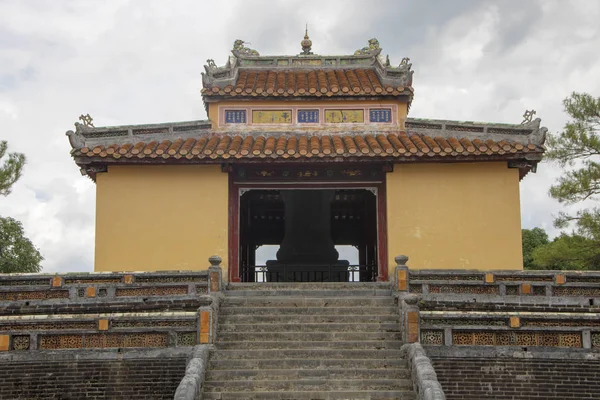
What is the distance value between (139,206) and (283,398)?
7477 mm

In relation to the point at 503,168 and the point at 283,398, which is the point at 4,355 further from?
the point at 503,168

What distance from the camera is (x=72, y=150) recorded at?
1675cm

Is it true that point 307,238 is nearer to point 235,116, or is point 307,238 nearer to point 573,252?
point 235,116

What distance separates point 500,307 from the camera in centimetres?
1324

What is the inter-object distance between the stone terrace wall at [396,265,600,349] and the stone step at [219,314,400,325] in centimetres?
71

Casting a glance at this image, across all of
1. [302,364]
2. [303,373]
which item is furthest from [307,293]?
[303,373]

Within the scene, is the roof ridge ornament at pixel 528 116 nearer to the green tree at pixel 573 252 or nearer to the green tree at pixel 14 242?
the green tree at pixel 573 252

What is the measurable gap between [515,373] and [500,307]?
161 cm

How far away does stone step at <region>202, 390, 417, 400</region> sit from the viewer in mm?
11305

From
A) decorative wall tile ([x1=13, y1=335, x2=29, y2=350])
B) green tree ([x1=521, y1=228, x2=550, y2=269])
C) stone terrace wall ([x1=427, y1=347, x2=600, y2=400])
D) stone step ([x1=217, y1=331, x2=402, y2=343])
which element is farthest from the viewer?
green tree ([x1=521, y1=228, x2=550, y2=269])

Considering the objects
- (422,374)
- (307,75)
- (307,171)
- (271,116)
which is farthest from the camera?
(307,75)

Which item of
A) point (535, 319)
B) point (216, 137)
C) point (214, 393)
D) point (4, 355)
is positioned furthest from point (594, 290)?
point (4, 355)

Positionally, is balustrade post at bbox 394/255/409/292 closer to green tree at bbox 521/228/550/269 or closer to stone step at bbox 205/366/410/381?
stone step at bbox 205/366/410/381

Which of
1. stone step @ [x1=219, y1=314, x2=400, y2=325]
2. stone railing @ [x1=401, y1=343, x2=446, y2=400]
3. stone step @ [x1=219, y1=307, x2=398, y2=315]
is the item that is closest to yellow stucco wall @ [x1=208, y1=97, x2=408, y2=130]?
stone step @ [x1=219, y1=307, x2=398, y2=315]
